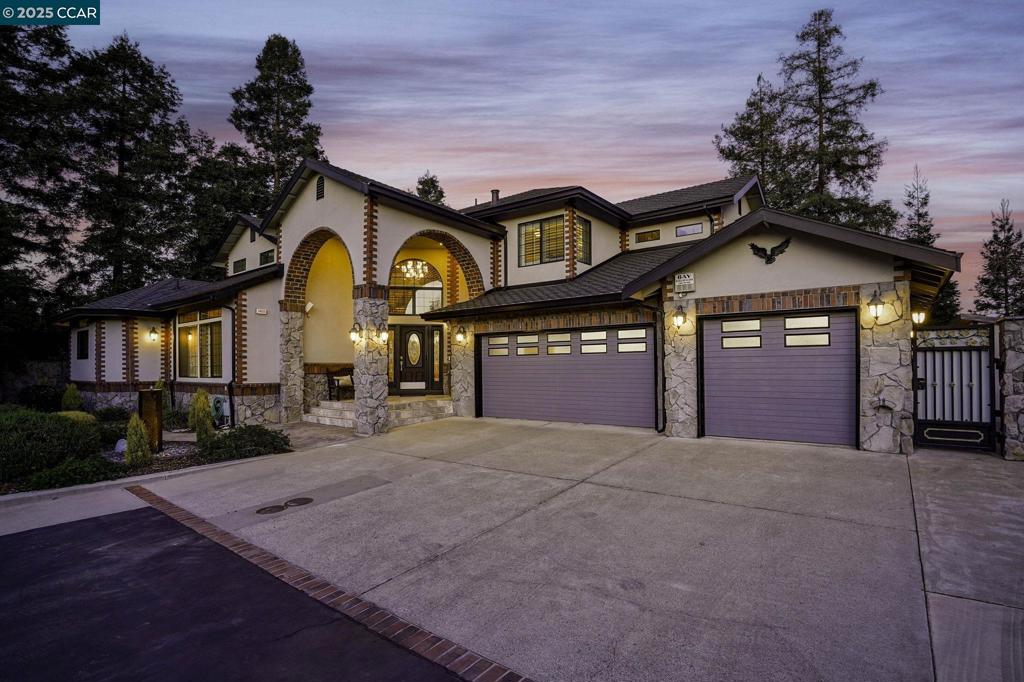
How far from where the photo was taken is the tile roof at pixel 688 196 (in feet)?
46.8

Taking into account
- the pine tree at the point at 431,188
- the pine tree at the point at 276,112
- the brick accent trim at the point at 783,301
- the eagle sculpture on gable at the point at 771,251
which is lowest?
the brick accent trim at the point at 783,301

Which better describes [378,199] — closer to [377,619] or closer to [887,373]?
[377,619]

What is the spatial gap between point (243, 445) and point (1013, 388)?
14.0 metres

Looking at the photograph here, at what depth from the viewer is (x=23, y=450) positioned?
7449 mm

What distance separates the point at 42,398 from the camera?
58.8 feet

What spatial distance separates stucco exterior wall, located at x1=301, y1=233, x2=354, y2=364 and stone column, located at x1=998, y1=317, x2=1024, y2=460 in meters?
15.3

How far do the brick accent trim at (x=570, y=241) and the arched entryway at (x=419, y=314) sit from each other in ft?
12.9

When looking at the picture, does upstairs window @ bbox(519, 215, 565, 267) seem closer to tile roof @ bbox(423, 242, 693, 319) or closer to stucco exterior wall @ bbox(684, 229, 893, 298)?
tile roof @ bbox(423, 242, 693, 319)

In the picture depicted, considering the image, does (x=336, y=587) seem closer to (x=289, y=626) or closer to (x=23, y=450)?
(x=289, y=626)

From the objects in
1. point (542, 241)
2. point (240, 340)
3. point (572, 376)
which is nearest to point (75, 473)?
point (240, 340)

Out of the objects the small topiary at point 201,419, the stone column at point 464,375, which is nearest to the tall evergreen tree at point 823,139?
the stone column at point 464,375

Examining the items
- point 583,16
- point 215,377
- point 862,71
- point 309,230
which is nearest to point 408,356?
point 309,230

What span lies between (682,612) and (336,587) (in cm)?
285

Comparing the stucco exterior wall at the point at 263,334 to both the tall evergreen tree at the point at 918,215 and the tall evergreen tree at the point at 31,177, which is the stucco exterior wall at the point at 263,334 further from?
the tall evergreen tree at the point at 918,215
